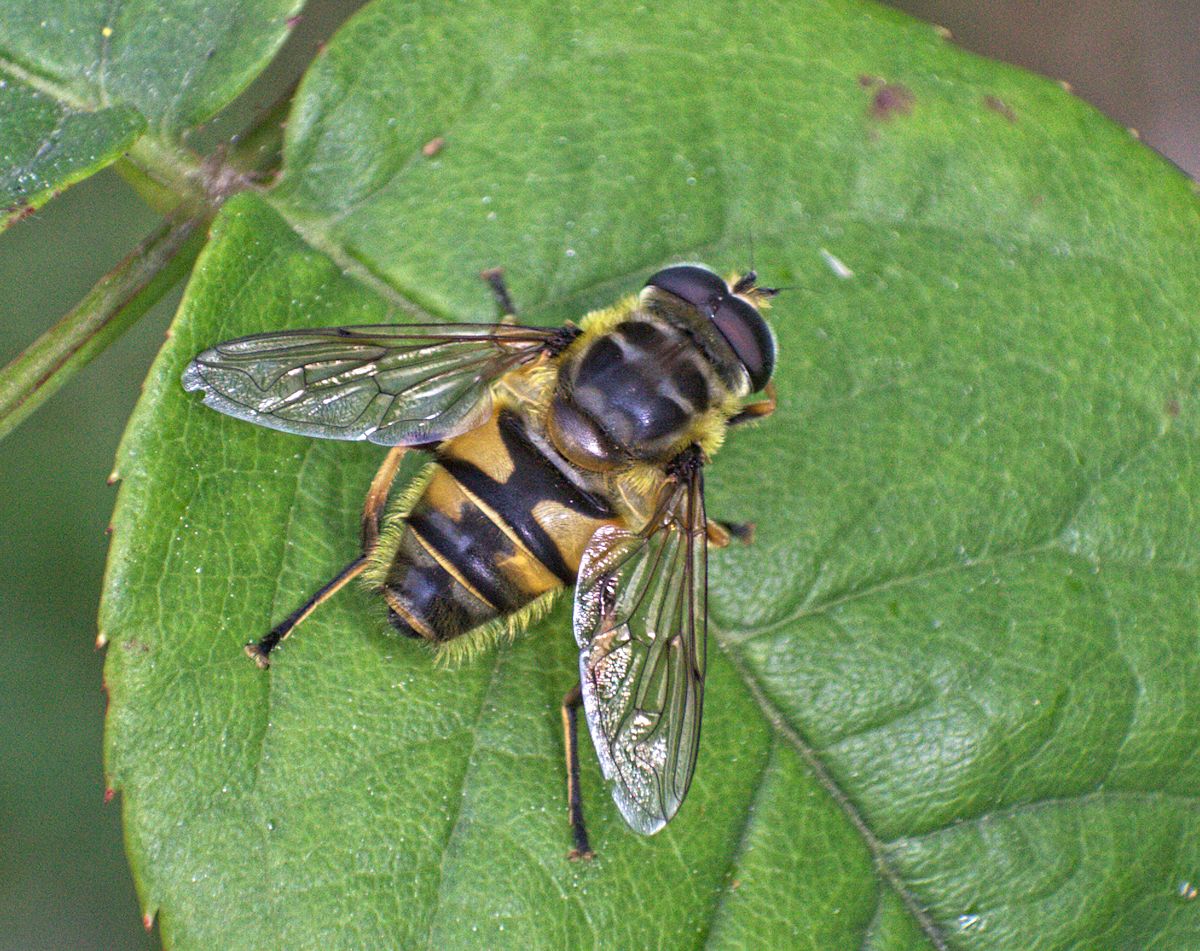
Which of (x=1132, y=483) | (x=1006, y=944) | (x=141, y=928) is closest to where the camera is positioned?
(x=1006, y=944)

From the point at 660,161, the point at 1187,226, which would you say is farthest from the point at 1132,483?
the point at 660,161

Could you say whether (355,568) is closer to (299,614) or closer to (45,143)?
(299,614)

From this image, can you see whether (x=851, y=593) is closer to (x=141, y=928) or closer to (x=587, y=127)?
(x=587, y=127)

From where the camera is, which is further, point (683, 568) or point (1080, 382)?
point (1080, 382)

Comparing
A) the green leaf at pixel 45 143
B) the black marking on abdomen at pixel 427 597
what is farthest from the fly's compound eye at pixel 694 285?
the green leaf at pixel 45 143

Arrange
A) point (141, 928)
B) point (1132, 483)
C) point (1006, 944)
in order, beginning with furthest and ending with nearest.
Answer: point (141, 928) → point (1132, 483) → point (1006, 944)

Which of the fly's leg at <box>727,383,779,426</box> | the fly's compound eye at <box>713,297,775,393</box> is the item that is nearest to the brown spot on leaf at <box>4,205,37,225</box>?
the fly's compound eye at <box>713,297,775,393</box>

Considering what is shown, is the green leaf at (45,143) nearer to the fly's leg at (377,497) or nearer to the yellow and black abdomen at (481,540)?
the fly's leg at (377,497)

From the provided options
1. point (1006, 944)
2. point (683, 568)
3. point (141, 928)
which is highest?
point (683, 568)
